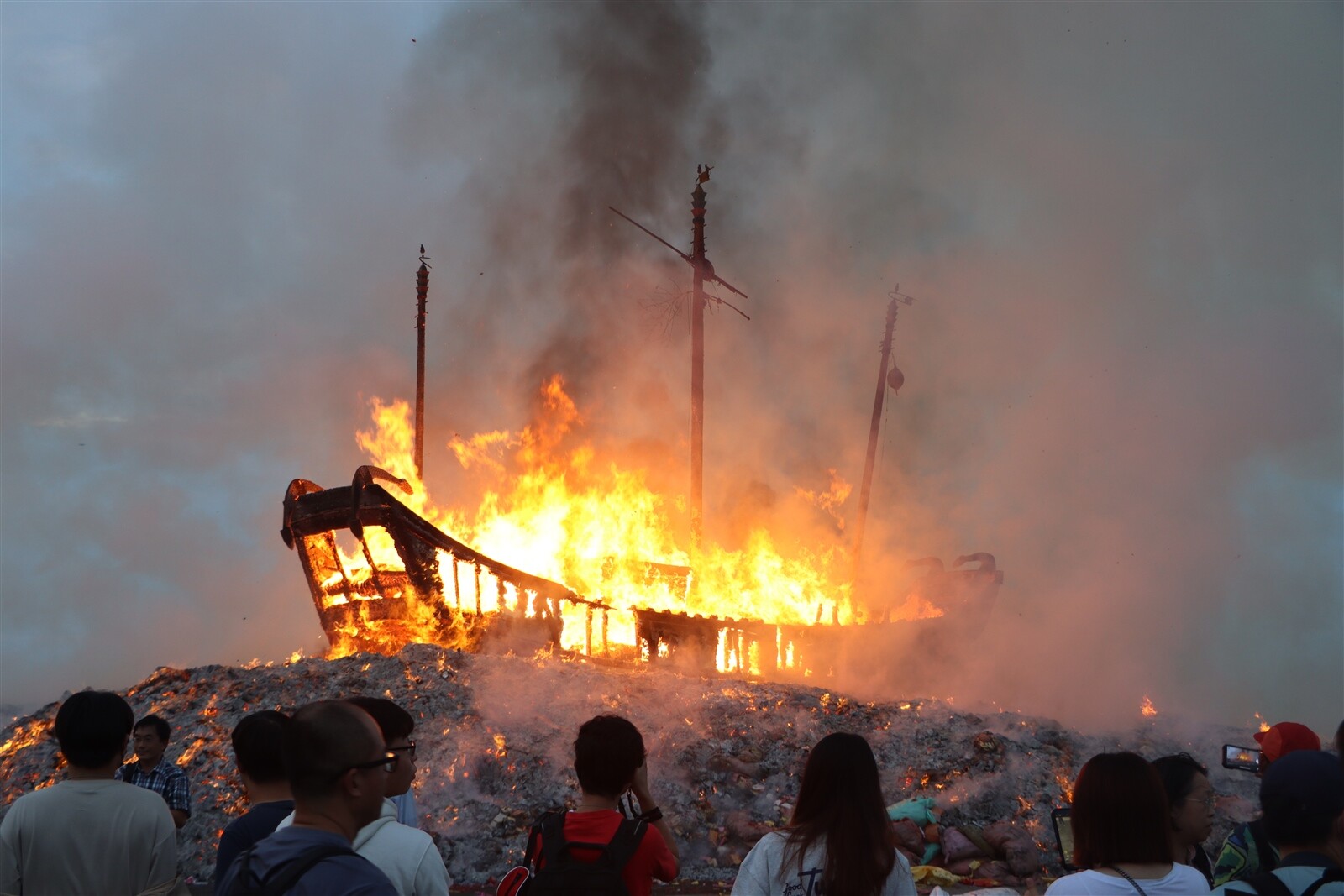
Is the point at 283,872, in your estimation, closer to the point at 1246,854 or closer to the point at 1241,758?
the point at 1246,854

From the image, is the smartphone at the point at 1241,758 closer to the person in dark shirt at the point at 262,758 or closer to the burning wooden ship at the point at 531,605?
the person in dark shirt at the point at 262,758

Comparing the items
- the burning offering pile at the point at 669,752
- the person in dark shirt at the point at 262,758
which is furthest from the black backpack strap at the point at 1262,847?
the burning offering pile at the point at 669,752

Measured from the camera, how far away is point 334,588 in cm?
1845

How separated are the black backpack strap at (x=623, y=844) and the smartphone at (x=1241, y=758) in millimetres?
2805

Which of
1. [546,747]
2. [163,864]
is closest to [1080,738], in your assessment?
[546,747]

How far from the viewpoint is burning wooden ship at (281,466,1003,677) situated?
17.9 meters

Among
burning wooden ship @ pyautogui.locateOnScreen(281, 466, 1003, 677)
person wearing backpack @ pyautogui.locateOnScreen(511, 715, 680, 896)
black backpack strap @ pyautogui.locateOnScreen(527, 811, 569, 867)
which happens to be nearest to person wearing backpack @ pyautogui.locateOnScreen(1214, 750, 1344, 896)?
person wearing backpack @ pyautogui.locateOnScreen(511, 715, 680, 896)

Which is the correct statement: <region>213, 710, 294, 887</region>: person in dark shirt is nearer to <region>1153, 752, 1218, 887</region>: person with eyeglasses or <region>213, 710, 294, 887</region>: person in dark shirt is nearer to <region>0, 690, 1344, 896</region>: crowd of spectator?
<region>0, 690, 1344, 896</region>: crowd of spectator

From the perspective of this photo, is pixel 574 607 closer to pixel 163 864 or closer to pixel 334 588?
pixel 334 588

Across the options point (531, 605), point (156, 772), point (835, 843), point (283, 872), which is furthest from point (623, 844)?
point (531, 605)

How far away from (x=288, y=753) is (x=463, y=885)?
26.1 feet

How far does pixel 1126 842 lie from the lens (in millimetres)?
3090

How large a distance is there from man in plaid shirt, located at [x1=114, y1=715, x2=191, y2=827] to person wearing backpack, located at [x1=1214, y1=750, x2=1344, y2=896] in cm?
556

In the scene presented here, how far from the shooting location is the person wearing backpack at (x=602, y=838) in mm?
3262
